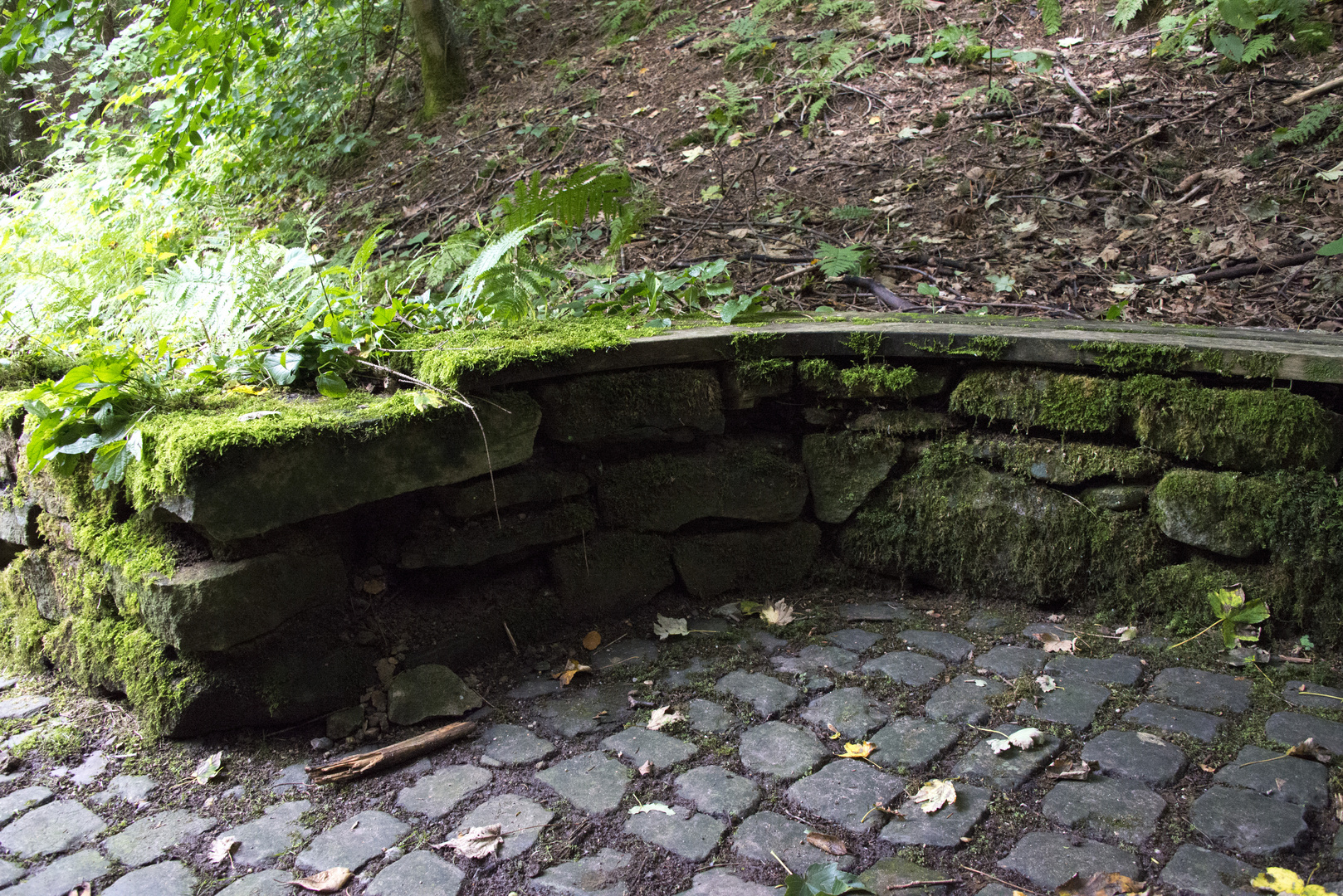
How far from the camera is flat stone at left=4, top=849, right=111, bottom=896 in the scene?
184 cm

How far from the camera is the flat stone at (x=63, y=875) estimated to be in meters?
1.84

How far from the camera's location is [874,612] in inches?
113

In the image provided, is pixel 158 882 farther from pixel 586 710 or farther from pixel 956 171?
pixel 956 171

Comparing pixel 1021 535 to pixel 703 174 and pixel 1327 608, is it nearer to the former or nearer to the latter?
pixel 1327 608

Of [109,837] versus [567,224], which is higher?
[567,224]

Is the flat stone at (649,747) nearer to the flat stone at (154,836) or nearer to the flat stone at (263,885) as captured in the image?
the flat stone at (263,885)

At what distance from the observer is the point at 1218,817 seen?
1791 mm

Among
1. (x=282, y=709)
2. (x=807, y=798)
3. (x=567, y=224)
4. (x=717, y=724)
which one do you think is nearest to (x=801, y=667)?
(x=717, y=724)

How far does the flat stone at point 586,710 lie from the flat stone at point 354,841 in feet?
1.61

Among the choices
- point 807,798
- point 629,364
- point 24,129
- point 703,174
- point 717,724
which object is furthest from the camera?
point 24,129

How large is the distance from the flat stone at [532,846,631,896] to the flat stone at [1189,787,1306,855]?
3.81 feet

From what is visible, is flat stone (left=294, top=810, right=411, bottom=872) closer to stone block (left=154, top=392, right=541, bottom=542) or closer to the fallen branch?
the fallen branch

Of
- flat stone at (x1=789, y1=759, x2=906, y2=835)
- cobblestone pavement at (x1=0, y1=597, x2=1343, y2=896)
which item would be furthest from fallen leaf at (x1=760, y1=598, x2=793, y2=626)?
flat stone at (x1=789, y1=759, x2=906, y2=835)

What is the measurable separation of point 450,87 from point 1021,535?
6149 mm
